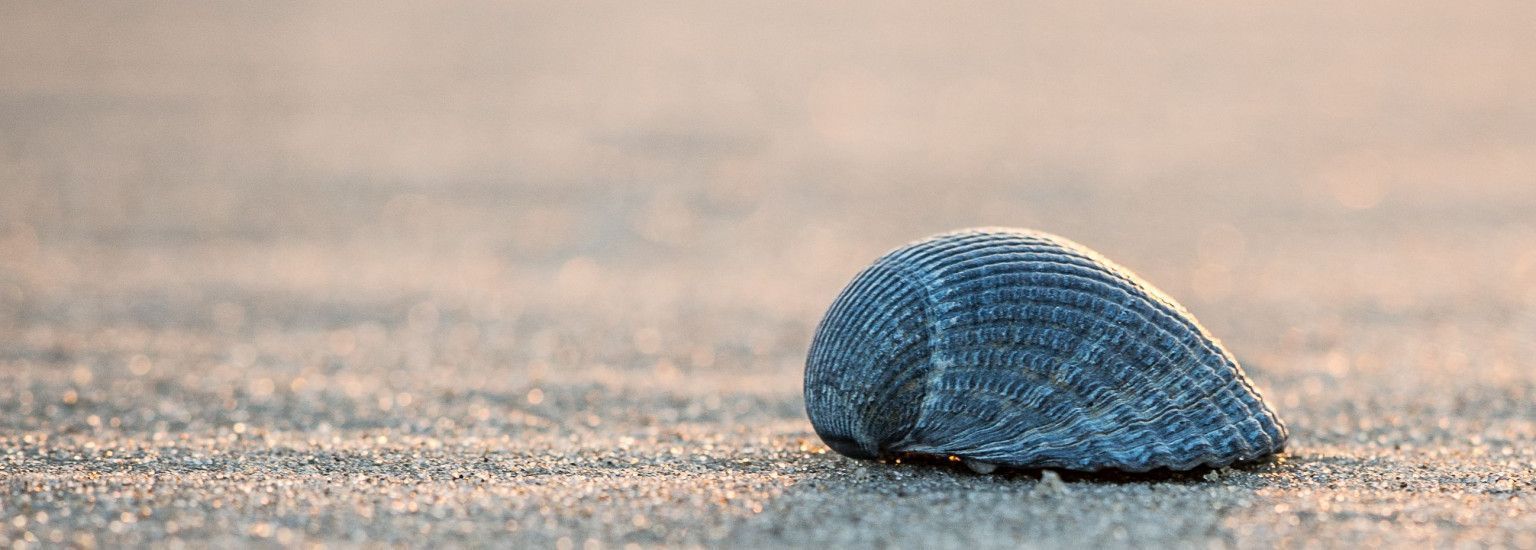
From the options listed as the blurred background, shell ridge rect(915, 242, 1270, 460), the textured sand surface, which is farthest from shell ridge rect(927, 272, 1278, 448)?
the blurred background

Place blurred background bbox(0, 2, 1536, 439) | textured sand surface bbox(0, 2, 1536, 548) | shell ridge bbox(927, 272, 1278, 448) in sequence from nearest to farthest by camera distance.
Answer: textured sand surface bbox(0, 2, 1536, 548) → shell ridge bbox(927, 272, 1278, 448) → blurred background bbox(0, 2, 1536, 439)

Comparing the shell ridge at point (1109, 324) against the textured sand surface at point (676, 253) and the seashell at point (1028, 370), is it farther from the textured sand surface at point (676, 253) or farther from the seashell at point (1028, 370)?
the textured sand surface at point (676, 253)

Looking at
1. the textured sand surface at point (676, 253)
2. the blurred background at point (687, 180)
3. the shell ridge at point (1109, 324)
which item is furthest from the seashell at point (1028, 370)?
the blurred background at point (687, 180)

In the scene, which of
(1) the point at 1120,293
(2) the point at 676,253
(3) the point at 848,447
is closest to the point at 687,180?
(2) the point at 676,253

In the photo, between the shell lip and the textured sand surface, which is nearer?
the textured sand surface

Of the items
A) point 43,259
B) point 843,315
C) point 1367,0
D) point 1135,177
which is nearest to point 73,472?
point 843,315

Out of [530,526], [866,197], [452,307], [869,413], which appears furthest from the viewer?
[866,197]

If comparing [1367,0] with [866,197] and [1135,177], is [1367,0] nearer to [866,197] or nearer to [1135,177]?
[1135,177]

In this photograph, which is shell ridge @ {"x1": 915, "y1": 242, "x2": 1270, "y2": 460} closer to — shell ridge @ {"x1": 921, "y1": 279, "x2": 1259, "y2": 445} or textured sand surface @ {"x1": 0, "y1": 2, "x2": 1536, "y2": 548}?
shell ridge @ {"x1": 921, "y1": 279, "x2": 1259, "y2": 445}
